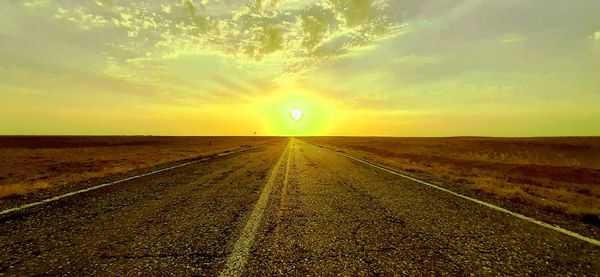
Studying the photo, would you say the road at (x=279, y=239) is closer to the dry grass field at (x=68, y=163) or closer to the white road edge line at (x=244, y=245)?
the white road edge line at (x=244, y=245)

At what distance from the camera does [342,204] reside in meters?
5.91

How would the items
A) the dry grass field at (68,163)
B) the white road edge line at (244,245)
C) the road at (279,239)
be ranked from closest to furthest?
the white road edge line at (244,245)
the road at (279,239)
the dry grass field at (68,163)

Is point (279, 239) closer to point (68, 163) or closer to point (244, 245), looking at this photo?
point (244, 245)

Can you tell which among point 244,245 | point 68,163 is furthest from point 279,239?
point 68,163

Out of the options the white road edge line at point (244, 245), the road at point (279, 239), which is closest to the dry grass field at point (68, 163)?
the road at point (279, 239)

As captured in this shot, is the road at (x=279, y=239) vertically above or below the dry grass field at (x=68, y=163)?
above

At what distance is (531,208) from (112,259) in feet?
25.1

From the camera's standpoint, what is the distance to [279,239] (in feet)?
12.2

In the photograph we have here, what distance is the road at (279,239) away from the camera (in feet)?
9.43

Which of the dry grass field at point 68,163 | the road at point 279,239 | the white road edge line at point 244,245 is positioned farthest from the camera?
the dry grass field at point 68,163

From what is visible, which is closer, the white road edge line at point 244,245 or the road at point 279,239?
the white road edge line at point 244,245

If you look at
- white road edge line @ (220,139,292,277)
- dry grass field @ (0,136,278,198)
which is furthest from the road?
dry grass field @ (0,136,278,198)

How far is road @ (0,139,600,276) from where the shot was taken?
288 centimetres

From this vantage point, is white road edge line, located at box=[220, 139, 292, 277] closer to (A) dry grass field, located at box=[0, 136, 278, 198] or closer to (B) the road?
(B) the road
